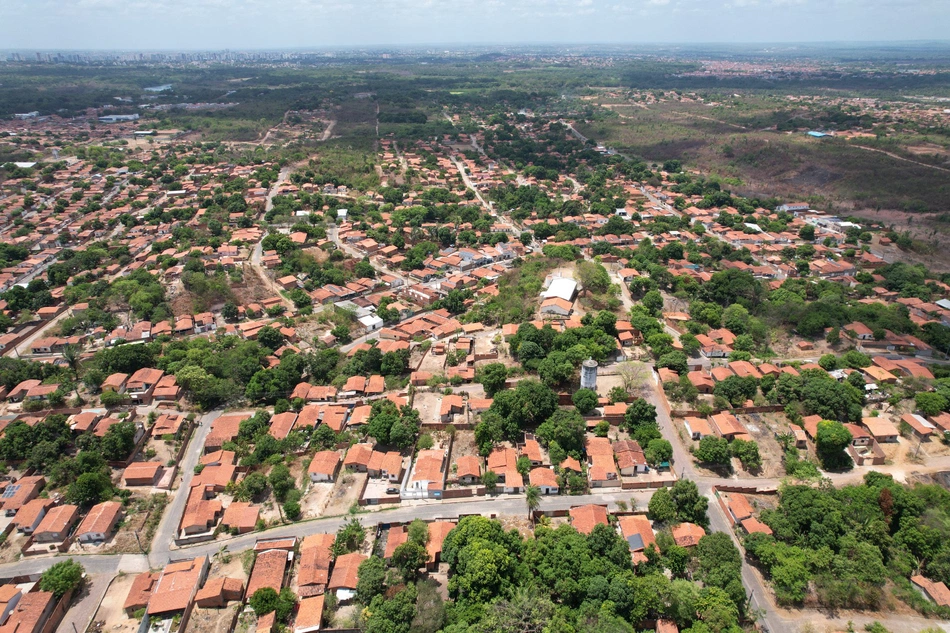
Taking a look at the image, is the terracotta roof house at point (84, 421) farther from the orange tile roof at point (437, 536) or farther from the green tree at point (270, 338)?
the orange tile roof at point (437, 536)

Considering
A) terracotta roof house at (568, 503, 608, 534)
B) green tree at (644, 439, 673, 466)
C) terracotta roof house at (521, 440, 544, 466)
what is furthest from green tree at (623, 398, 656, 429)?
terracotta roof house at (568, 503, 608, 534)

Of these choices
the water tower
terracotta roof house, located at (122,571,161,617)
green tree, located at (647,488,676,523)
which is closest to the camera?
terracotta roof house, located at (122,571,161,617)

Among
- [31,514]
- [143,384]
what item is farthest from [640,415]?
[143,384]

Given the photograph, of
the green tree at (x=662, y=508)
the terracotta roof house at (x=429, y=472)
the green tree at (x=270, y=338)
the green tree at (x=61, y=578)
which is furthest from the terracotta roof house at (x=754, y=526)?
the green tree at (x=270, y=338)

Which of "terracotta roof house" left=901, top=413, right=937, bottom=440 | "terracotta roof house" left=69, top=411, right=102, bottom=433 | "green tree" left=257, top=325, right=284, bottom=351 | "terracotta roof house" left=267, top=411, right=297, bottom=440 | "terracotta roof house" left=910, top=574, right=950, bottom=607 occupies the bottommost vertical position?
"terracotta roof house" left=910, top=574, right=950, bottom=607

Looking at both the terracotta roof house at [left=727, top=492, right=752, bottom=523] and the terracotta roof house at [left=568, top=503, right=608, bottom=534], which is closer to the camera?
the terracotta roof house at [left=568, top=503, right=608, bottom=534]

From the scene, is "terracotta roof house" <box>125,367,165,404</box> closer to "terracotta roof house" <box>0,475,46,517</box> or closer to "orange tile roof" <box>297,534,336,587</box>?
"terracotta roof house" <box>0,475,46,517</box>

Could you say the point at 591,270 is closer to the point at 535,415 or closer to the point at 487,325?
the point at 487,325
